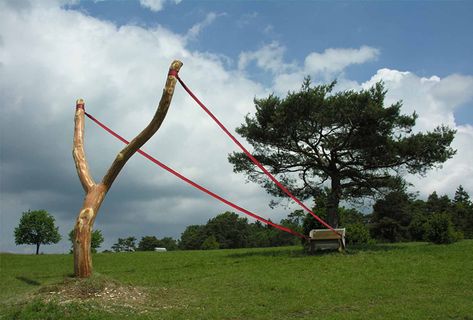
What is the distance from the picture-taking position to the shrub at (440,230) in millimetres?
24297

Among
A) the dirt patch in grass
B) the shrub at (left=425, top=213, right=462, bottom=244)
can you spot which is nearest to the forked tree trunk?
the dirt patch in grass

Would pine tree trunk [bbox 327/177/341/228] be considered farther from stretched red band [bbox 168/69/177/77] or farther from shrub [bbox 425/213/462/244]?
stretched red band [bbox 168/69/177/77]

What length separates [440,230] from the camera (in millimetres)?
24531

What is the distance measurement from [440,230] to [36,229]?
1834 inches

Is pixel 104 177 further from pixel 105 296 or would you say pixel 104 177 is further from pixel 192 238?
pixel 192 238

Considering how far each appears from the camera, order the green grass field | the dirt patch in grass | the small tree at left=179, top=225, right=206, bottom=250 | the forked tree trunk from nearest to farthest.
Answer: the green grass field
the dirt patch in grass
the forked tree trunk
the small tree at left=179, top=225, right=206, bottom=250

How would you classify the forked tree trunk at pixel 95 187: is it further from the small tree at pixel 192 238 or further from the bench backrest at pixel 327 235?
the small tree at pixel 192 238

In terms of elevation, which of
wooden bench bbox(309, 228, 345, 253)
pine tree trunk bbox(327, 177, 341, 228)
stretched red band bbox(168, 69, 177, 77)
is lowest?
wooden bench bbox(309, 228, 345, 253)

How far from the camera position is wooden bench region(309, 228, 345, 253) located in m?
20.0

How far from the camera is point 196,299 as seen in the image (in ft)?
37.1

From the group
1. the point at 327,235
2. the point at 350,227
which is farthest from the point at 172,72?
the point at 350,227

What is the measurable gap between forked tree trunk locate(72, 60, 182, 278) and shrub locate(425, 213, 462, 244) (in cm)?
1876

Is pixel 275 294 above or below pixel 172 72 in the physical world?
below

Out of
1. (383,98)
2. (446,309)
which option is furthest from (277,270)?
(383,98)
